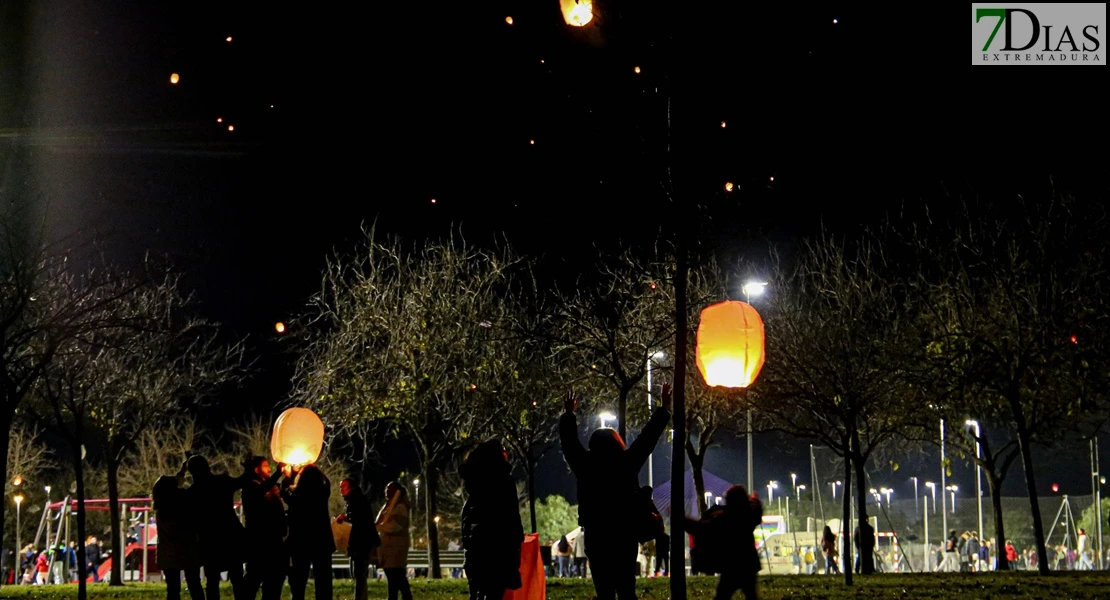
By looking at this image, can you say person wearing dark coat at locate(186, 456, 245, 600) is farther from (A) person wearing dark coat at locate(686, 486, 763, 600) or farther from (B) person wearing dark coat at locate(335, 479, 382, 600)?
(A) person wearing dark coat at locate(686, 486, 763, 600)

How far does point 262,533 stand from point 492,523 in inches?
121

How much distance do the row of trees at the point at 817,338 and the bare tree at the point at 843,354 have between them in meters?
0.07

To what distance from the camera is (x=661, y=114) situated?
47.9 feet

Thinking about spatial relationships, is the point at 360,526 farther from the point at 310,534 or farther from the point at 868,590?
the point at 868,590

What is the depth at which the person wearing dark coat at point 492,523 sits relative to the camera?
10.7 metres

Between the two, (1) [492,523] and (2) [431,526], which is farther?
(2) [431,526]

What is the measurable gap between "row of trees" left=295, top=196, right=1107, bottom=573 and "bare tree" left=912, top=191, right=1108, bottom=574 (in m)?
0.06

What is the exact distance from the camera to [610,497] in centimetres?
949

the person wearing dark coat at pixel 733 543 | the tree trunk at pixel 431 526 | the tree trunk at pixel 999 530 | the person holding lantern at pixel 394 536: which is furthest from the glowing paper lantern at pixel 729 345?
the tree trunk at pixel 999 530

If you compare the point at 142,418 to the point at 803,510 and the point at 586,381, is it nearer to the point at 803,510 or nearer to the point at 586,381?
the point at 586,381

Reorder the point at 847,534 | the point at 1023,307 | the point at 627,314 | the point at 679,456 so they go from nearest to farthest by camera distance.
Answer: the point at 679,456 → the point at 847,534 → the point at 1023,307 → the point at 627,314

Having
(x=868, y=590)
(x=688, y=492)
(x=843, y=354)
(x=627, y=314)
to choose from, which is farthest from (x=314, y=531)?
(x=688, y=492)

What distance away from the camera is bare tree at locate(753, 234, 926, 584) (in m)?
25.3

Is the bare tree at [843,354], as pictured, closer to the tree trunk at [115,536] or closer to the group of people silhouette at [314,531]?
the group of people silhouette at [314,531]
